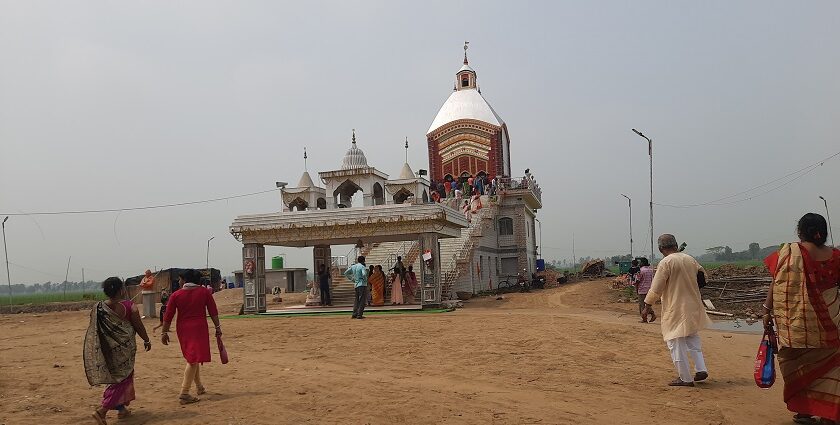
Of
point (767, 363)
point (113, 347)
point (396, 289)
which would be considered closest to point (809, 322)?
point (767, 363)

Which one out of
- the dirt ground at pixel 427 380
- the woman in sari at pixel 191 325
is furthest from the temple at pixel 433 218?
Result: the woman in sari at pixel 191 325

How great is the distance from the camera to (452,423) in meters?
5.64

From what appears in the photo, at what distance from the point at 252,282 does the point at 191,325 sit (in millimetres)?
13931

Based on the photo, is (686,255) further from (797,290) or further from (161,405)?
(161,405)

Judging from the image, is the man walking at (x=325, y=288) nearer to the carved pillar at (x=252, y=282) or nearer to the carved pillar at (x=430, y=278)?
the carved pillar at (x=252, y=282)

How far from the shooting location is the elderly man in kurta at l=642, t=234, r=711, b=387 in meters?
7.01

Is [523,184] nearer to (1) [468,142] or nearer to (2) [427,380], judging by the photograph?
(1) [468,142]

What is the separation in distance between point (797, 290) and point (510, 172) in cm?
3707

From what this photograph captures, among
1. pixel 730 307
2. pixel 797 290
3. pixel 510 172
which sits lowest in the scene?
pixel 730 307

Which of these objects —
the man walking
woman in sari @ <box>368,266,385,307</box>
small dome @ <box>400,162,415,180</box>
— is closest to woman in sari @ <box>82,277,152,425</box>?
woman in sari @ <box>368,266,385,307</box>

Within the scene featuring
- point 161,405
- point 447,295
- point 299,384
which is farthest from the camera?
point 447,295

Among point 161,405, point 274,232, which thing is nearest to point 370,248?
point 274,232

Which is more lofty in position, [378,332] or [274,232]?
[274,232]

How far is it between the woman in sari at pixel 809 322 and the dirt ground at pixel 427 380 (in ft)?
1.25
